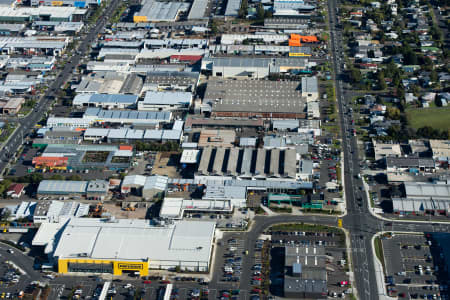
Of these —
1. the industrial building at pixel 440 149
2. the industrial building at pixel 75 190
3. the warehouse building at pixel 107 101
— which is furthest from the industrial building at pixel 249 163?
the warehouse building at pixel 107 101

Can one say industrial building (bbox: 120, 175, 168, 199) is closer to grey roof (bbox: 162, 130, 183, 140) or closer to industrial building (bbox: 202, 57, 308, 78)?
grey roof (bbox: 162, 130, 183, 140)

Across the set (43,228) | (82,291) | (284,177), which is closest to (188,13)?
(284,177)

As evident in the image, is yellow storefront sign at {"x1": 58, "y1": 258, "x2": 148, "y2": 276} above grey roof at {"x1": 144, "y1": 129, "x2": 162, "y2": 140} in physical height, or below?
below

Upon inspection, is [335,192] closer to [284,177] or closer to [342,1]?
[284,177]

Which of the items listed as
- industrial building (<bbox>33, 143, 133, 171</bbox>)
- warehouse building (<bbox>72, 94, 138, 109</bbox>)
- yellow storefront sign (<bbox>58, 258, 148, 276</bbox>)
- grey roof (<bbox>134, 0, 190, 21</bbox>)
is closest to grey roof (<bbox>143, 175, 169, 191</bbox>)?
industrial building (<bbox>33, 143, 133, 171</bbox>)

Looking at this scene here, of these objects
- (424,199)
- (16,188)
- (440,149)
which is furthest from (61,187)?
(440,149)

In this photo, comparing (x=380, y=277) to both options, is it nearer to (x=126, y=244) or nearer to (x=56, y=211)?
(x=126, y=244)

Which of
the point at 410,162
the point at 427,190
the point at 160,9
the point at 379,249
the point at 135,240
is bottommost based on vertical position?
the point at 135,240
